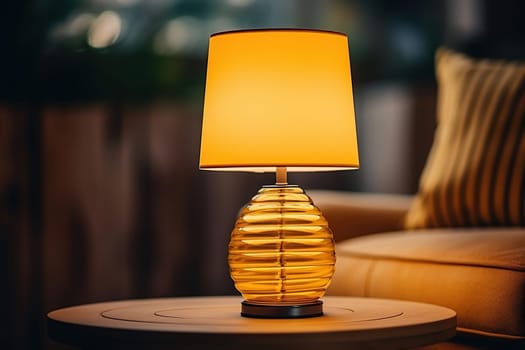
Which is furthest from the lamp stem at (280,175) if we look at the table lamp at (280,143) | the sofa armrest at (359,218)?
the sofa armrest at (359,218)

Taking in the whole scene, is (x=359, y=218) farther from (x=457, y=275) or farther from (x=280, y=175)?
(x=280, y=175)

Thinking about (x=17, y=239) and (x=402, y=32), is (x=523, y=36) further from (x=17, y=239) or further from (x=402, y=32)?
(x=17, y=239)

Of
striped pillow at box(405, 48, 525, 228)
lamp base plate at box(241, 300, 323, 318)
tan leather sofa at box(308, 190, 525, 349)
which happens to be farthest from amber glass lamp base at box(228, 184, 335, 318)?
striped pillow at box(405, 48, 525, 228)

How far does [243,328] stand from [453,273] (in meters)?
0.58

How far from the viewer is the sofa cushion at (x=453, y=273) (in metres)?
1.58

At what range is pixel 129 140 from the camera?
309 centimetres

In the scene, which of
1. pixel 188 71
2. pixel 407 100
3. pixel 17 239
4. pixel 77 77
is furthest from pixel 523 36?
pixel 17 239

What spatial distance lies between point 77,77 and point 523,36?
139 centimetres

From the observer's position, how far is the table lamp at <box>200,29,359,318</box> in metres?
1.44

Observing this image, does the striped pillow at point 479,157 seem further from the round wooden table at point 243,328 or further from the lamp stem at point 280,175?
the lamp stem at point 280,175

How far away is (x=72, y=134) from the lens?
2965mm

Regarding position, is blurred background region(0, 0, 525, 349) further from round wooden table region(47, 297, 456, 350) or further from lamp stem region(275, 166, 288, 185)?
lamp stem region(275, 166, 288, 185)

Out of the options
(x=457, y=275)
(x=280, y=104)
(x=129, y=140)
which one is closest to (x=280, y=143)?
(x=280, y=104)

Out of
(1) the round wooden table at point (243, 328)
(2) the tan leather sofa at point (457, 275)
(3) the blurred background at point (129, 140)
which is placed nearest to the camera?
(1) the round wooden table at point (243, 328)
